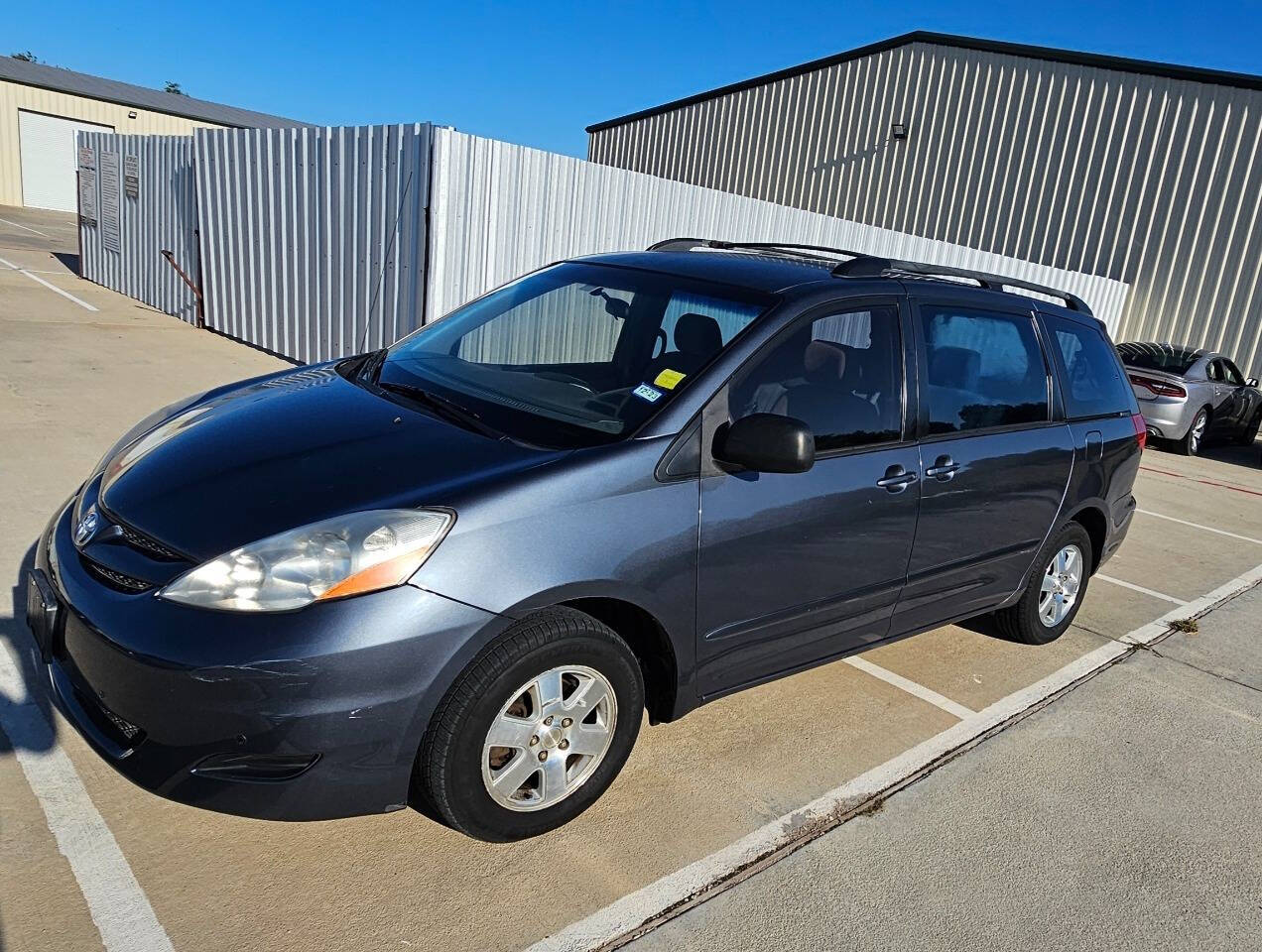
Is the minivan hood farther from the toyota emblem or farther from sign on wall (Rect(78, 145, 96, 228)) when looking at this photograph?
sign on wall (Rect(78, 145, 96, 228))

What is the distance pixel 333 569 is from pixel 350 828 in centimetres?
92

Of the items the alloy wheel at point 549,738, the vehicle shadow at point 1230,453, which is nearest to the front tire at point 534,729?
the alloy wheel at point 549,738

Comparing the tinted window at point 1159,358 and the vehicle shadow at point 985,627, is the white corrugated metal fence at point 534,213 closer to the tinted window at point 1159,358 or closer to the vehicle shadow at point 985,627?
the vehicle shadow at point 985,627

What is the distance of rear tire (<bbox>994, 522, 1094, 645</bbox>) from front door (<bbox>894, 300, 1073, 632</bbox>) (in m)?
0.20

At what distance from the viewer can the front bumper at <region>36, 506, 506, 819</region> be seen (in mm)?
2180

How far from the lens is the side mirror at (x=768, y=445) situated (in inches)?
109

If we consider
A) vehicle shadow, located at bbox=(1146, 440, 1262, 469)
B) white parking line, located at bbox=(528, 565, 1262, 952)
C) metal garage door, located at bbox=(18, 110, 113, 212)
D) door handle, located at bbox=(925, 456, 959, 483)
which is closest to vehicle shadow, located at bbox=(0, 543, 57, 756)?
white parking line, located at bbox=(528, 565, 1262, 952)

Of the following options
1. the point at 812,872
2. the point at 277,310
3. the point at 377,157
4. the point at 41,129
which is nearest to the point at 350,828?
the point at 812,872

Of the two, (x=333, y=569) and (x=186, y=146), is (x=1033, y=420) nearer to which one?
(x=333, y=569)

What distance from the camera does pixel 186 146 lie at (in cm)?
1212

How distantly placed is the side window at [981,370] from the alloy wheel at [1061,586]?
826 mm

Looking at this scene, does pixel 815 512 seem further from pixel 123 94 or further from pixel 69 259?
pixel 123 94

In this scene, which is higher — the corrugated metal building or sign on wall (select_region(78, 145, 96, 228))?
the corrugated metal building

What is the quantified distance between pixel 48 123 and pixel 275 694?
40252 mm
